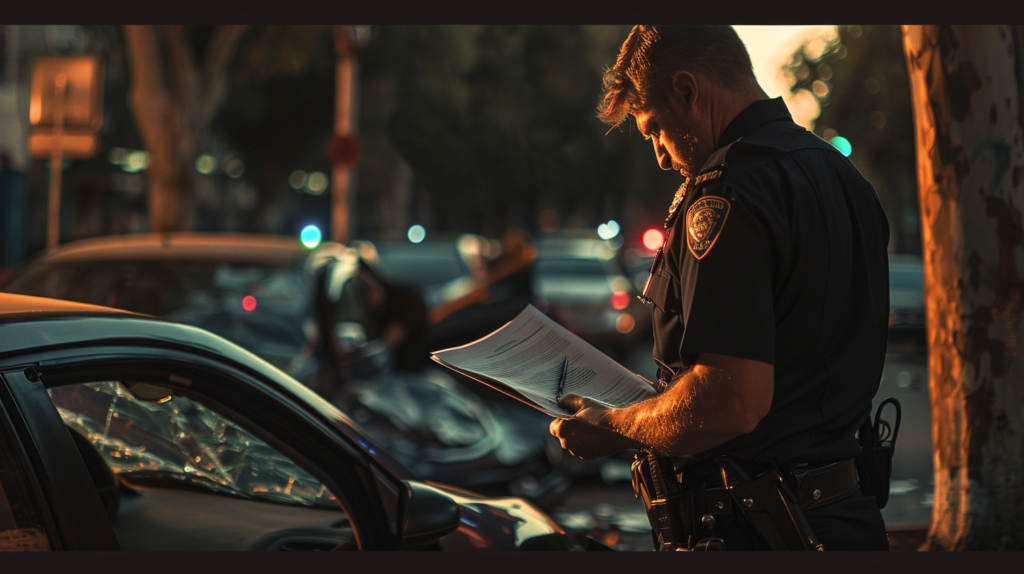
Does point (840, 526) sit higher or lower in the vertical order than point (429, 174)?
lower

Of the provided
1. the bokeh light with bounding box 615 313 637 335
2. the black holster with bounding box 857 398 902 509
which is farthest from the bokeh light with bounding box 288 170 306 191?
the black holster with bounding box 857 398 902 509

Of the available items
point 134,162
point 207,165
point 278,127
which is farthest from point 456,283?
point 207,165

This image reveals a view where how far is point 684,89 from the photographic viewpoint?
6.00 feet

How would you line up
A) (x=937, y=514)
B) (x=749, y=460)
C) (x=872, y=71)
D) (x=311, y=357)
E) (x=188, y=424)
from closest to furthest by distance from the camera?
(x=749, y=460) < (x=188, y=424) < (x=937, y=514) < (x=311, y=357) < (x=872, y=71)

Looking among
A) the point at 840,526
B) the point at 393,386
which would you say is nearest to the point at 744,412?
the point at 840,526

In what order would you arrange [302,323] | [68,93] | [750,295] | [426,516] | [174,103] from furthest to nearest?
[174,103] → [68,93] → [302,323] → [426,516] → [750,295]

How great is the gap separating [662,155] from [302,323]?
4.54 meters

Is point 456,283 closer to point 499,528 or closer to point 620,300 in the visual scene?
point 620,300

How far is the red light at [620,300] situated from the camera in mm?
12664

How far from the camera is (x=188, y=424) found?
8.66 feet

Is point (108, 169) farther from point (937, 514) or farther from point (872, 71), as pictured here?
point (937, 514)

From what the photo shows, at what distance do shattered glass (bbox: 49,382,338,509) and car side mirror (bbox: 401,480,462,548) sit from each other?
28 cm

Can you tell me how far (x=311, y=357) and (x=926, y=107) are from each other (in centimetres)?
406

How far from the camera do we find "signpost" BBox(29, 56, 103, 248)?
7.44m
